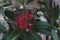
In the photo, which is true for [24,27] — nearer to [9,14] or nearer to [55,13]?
[9,14]

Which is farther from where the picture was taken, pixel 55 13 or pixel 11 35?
pixel 55 13

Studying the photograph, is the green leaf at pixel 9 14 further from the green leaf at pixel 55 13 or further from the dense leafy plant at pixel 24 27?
the green leaf at pixel 55 13

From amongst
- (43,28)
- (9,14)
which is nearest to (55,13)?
(43,28)

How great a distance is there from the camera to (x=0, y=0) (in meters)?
1.12

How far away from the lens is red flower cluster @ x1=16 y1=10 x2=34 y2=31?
0.91 meters

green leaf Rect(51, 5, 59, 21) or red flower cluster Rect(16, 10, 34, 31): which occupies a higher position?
red flower cluster Rect(16, 10, 34, 31)

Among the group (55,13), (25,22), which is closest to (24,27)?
(25,22)

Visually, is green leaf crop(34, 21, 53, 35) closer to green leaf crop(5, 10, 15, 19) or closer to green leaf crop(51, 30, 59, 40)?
green leaf crop(51, 30, 59, 40)

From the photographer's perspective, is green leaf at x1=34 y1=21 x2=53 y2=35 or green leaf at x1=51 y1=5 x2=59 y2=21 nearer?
green leaf at x1=34 y1=21 x2=53 y2=35

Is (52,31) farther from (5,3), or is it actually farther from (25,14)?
(5,3)

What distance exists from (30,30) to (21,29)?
0.16 ft

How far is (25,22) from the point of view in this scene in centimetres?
90

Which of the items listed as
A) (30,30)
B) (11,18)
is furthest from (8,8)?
(30,30)

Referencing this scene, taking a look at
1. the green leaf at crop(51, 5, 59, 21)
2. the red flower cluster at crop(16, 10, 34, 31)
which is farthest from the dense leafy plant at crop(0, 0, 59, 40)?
the green leaf at crop(51, 5, 59, 21)
